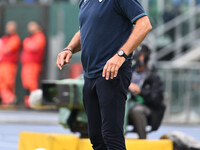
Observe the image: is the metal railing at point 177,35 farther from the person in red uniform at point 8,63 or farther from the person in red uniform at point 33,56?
the person in red uniform at point 8,63

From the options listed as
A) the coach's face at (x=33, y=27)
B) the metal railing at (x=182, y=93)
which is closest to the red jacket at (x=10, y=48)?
the coach's face at (x=33, y=27)

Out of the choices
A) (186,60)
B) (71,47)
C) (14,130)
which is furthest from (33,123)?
(71,47)

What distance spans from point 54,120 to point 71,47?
1120 centimetres

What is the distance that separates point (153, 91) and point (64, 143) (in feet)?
6.28

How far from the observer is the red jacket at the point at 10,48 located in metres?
18.6

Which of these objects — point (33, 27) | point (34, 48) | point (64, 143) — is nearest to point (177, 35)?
point (33, 27)

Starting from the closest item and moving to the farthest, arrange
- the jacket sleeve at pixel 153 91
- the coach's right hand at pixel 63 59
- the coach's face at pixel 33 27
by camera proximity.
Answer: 1. the coach's right hand at pixel 63 59
2. the jacket sleeve at pixel 153 91
3. the coach's face at pixel 33 27

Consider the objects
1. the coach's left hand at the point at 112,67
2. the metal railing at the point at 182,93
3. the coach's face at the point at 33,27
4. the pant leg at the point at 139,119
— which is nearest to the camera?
the coach's left hand at the point at 112,67

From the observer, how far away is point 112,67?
374 centimetres

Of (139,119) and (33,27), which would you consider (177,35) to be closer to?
(33,27)

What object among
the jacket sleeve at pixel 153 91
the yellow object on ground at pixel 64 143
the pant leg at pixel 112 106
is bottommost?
the yellow object on ground at pixel 64 143

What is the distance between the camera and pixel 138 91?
690cm

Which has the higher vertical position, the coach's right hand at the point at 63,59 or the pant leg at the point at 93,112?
the coach's right hand at the point at 63,59

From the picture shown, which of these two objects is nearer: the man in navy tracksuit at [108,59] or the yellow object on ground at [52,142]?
the man in navy tracksuit at [108,59]
